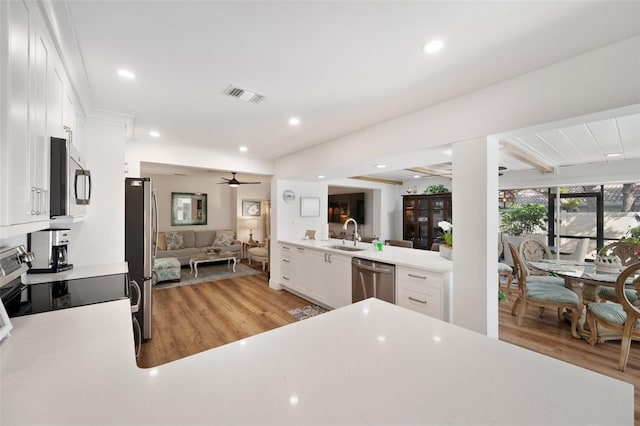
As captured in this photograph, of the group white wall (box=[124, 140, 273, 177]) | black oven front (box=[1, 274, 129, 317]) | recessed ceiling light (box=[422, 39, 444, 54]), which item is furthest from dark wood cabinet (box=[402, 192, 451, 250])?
black oven front (box=[1, 274, 129, 317])

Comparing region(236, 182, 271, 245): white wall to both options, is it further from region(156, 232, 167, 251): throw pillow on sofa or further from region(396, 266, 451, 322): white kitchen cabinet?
region(396, 266, 451, 322): white kitchen cabinet

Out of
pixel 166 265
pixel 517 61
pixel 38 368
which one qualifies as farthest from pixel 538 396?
pixel 166 265

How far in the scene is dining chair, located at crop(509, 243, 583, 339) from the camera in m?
2.99

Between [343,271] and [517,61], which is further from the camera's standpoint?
[343,271]

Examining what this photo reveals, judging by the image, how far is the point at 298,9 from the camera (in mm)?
1343

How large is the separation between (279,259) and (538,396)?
14.7 ft

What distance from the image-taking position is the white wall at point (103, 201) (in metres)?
2.67

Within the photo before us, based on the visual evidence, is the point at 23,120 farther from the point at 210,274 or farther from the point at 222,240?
the point at 222,240

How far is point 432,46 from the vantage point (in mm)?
1611

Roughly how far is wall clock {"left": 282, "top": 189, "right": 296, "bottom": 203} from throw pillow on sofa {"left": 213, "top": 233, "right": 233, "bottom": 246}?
3.36 m

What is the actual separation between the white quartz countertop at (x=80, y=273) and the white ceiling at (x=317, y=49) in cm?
147

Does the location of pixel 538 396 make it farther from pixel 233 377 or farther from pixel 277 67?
pixel 277 67

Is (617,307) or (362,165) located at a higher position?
(362,165)

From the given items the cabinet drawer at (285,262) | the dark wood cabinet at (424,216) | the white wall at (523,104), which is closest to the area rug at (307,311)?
the cabinet drawer at (285,262)
